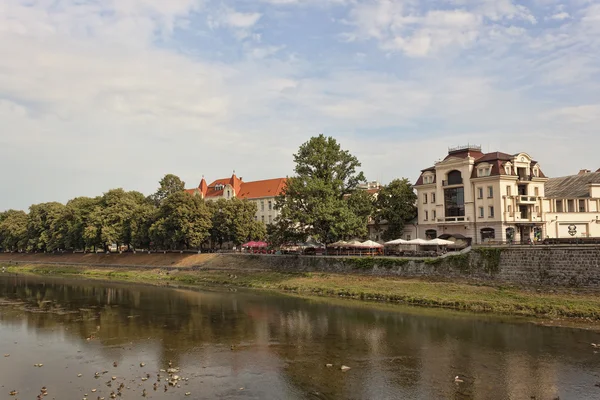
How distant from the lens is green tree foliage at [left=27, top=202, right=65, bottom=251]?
105875mm

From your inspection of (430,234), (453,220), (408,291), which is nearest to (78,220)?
(430,234)

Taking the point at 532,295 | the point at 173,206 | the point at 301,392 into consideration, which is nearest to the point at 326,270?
the point at 532,295

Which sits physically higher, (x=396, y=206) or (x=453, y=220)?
(x=396, y=206)

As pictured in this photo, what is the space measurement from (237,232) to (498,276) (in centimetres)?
4720

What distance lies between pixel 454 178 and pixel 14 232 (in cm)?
10630

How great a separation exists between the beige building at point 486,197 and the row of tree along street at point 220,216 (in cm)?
634

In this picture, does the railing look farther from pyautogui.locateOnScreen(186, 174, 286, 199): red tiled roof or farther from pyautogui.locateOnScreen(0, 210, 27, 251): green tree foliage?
pyautogui.locateOnScreen(0, 210, 27, 251): green tree foliage

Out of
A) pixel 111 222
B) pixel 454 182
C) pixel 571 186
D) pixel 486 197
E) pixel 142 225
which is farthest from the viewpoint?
pixel 111 222

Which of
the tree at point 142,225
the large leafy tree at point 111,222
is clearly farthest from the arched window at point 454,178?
the large leafy tree at point 111,222

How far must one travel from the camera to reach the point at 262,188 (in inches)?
4572

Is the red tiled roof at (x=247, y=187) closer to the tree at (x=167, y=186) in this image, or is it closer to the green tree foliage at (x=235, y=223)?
the tree at (x=167, y=186)

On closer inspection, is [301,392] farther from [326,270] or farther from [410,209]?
[410,209]

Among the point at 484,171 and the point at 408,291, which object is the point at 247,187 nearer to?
the point at 484,171

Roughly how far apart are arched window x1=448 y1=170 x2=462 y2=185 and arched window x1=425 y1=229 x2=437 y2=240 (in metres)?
7.45
